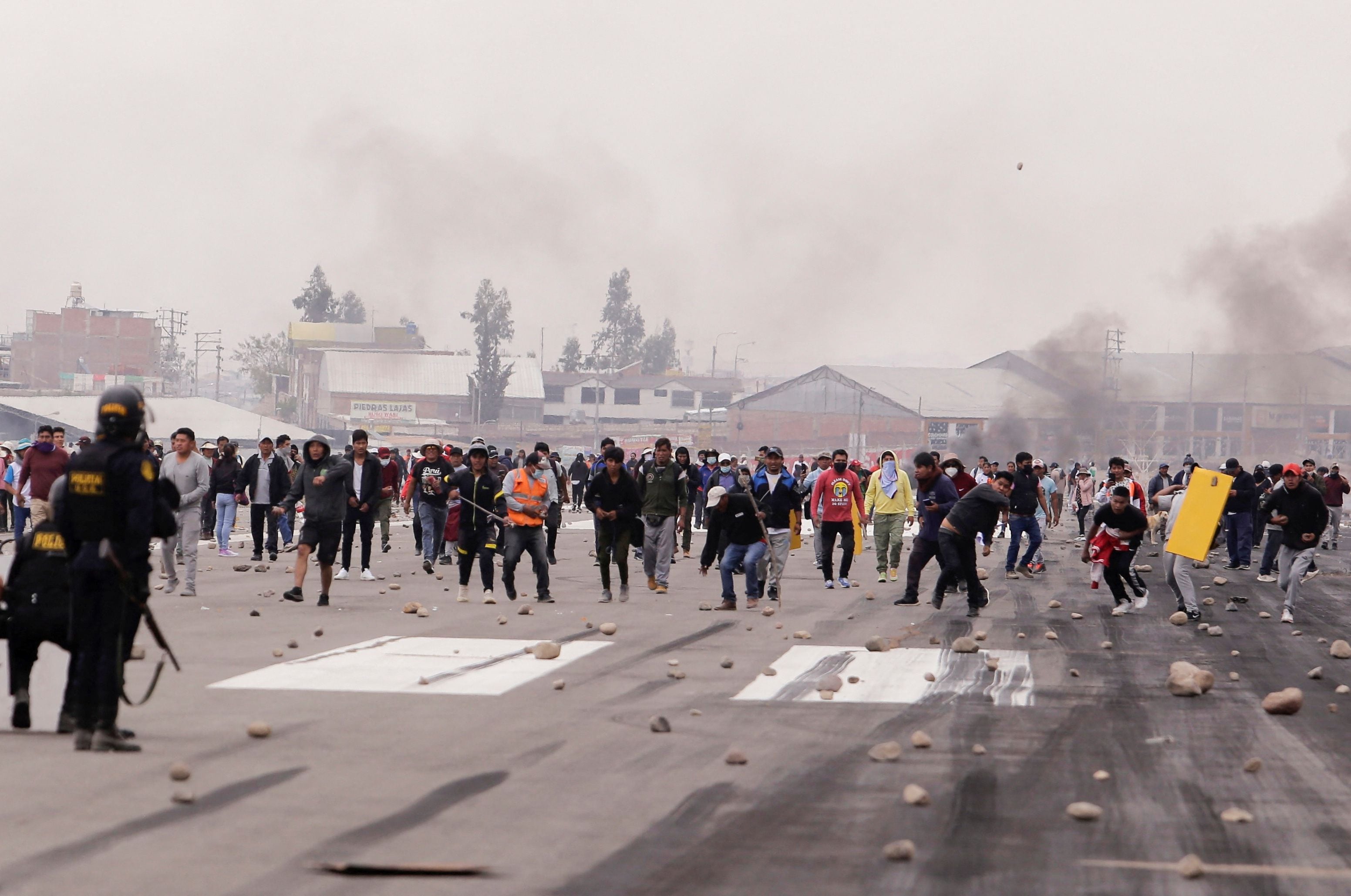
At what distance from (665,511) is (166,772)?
11495 millimetres

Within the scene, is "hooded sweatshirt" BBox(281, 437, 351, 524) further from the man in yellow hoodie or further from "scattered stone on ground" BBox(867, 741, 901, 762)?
"scattered stone on ground" BBox(867, 741, 901, 762)

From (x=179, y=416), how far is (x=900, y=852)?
8807 cm

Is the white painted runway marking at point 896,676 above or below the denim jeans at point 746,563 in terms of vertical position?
below

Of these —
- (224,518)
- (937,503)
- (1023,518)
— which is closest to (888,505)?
(937,503)

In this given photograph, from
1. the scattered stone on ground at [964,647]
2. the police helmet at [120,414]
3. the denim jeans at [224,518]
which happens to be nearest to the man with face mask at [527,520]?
the scattered stone on ground at [964,647]

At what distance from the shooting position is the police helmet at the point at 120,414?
758 cm

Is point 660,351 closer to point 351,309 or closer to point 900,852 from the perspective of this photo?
point 351,309

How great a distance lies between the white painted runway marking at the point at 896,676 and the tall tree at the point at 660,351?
5505 inches

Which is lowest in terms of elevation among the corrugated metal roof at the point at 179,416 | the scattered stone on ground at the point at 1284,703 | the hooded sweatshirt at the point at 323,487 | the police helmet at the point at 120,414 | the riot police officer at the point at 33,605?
the scattered stone on ground at the point at 1284,703

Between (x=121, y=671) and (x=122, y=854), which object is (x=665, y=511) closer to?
(x=121, y=671)

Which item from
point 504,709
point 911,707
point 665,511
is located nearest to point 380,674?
point 504,709

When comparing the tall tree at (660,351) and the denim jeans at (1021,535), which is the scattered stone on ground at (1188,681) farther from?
the tall tree at (660,351)

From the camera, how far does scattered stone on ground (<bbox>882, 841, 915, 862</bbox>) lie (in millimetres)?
5691

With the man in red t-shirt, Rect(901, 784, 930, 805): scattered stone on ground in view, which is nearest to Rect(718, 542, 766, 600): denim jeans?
the man in red t-shirt
